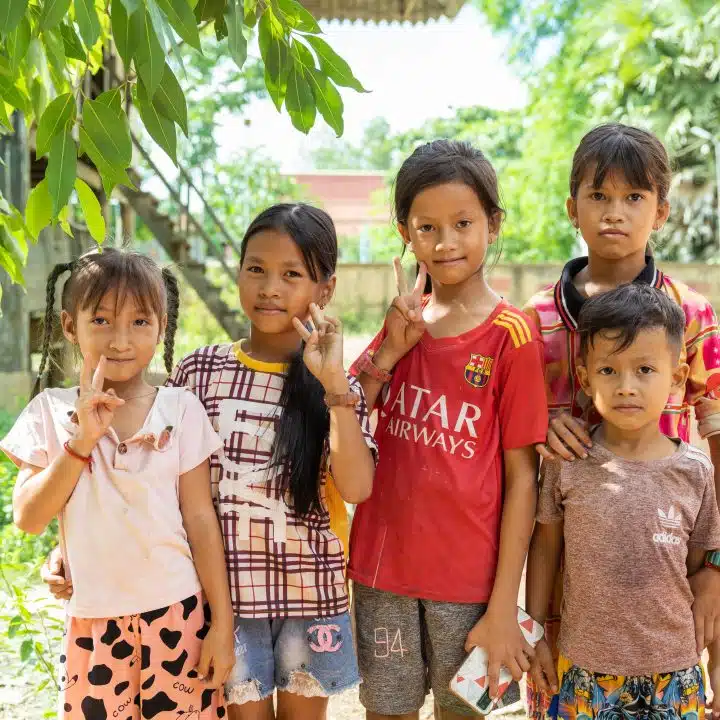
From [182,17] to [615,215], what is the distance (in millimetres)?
1117

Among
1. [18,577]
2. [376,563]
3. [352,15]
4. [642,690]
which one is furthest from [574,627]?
[352,15]

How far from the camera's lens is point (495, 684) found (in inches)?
79.0

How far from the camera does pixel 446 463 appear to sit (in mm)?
2076

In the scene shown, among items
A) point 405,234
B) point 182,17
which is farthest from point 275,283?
point 182,17

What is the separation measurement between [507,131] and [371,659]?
21877 millimetres

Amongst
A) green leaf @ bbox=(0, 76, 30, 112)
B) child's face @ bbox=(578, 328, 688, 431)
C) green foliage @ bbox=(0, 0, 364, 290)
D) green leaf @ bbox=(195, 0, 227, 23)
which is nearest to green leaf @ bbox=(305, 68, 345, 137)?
green foliage @ bbox=(0, 0, 364, 290)

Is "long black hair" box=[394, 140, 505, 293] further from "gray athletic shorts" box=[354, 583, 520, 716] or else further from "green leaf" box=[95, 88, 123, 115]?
"gray athletic shorts" box=[354, 583, 520, 716]

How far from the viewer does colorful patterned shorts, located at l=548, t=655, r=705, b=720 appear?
2.00 meters

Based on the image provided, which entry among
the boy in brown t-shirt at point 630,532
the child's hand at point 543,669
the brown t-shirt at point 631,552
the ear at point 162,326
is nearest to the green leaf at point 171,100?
the ear at point 162,326

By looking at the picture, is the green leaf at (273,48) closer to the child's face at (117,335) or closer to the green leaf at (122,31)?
the green leaf at (122,31)

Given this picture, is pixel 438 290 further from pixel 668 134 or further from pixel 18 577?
pixel 668 134

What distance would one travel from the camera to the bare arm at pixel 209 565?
194 cm

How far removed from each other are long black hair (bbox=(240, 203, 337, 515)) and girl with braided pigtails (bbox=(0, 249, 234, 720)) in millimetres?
164

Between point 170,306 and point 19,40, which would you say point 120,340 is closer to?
point 170,306
